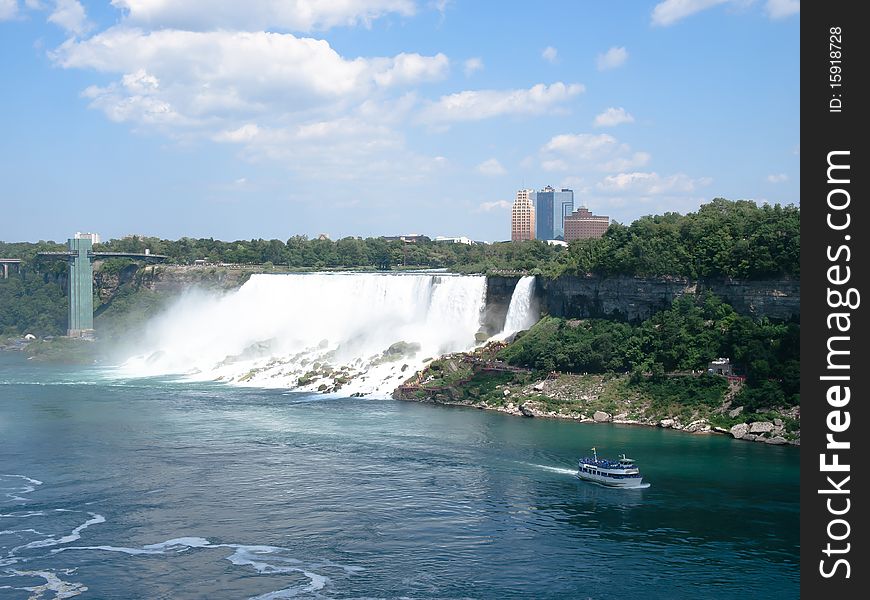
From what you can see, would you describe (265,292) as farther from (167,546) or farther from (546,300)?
(167,546)

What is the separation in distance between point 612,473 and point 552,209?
15996 cm

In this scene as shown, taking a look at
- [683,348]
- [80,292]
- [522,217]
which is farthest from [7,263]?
[522,217]

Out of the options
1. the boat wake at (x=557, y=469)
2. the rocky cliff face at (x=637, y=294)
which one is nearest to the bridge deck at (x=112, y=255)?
the rocky cliff face at (x=637, y=294)

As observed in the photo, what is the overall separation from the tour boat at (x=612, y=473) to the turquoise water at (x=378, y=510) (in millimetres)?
384

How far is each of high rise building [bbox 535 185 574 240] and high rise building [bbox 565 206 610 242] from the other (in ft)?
109

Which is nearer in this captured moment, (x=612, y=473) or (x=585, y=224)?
(x=612, y=473)

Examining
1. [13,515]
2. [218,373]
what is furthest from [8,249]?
[13,515]

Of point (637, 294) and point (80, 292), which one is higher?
point (637, 294)

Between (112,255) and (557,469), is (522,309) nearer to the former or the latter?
(557,469)

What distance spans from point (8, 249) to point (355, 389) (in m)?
70.7

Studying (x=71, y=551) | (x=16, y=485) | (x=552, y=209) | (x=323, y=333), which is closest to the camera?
(x=71, y=551)

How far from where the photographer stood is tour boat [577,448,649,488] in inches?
1243

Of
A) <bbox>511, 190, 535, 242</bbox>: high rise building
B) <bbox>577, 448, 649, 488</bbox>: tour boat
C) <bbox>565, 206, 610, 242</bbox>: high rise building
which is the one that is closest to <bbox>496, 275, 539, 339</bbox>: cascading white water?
<bbox>577, 448, 649, 488</bbox>: tour boat

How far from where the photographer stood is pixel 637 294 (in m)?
50.6
